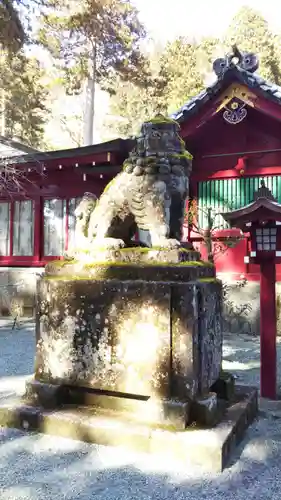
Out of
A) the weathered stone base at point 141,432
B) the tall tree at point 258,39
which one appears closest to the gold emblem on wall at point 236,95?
the weathered stone base at point 141,432

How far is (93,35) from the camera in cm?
1593

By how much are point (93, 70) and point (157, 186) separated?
51.6 feet

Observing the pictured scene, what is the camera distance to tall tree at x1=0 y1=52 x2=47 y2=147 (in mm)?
15977

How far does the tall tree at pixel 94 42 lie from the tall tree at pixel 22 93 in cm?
151

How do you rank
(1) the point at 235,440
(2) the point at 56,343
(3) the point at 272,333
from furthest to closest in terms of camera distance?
(3) the point at 272,333 → (2) the point at 56,343 → (1) the point at 235,440

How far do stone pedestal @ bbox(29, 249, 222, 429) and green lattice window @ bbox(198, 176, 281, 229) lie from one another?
16.7 feet

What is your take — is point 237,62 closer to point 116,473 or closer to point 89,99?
point 116,473

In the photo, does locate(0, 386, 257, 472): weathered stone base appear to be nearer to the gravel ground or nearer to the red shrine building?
the gravel ground

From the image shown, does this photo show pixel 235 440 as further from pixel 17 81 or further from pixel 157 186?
pixel 17 81

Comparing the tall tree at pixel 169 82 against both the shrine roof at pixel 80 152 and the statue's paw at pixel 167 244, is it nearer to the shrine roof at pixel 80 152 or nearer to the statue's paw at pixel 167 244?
the shrine roof at pixel 80 152

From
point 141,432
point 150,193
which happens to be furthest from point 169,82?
point 141,432

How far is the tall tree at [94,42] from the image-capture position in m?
15.1

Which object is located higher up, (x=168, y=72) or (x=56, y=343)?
(x=168, y=72)

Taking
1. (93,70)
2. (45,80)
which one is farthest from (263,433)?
(45,80)
